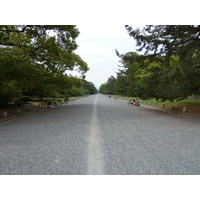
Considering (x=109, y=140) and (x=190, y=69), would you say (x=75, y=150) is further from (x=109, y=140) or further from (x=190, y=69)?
(x=190, y=69)

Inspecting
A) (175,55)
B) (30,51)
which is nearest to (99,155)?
(175,55)

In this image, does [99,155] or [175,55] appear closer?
[99,155]

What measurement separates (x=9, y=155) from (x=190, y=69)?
11.6 meters

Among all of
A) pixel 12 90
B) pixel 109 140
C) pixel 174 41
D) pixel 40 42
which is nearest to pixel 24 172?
pixel 109 140

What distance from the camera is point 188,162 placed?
3576 mm

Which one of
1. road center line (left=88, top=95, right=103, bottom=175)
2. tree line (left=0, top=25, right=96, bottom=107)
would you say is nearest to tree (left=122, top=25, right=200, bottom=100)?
tree line (left=0, top=25, right=96, bottom=107)

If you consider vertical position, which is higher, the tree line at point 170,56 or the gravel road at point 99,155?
the tree line at point 170,56

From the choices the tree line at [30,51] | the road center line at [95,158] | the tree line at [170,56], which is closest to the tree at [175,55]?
the tree line at [170,56]

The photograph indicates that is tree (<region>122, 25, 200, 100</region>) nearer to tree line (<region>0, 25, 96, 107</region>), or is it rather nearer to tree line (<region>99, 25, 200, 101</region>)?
tree line (<region>99, 25, 200, 101</region>)

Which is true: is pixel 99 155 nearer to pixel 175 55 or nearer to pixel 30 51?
pixel 175 55

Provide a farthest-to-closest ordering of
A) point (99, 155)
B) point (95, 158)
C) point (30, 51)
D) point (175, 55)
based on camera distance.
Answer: point (30, 51)
point (175, 55)
point (99, 155)
point (95, 158)

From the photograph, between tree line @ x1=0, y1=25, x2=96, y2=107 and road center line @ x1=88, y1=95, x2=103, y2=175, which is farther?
tree line @ x1=0, y1=25, x2=96, y2=107

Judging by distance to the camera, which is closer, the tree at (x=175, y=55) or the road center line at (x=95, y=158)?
the road center line at (x=95, y=158)

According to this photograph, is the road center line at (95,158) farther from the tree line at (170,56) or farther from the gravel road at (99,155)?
the tree line at (170,56)
